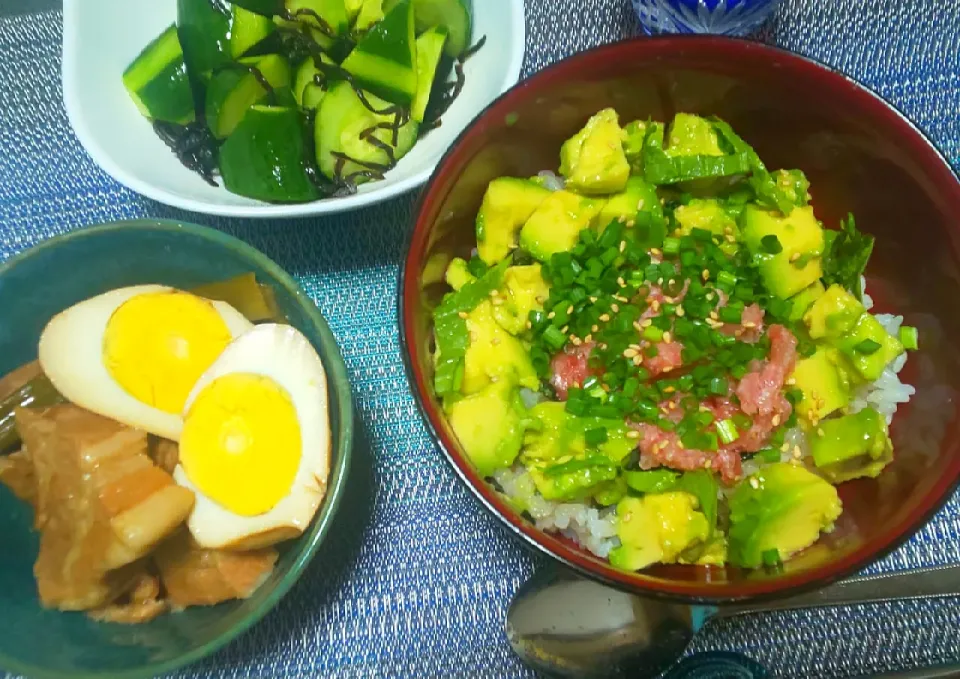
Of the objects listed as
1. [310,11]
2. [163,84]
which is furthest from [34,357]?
[310,11]

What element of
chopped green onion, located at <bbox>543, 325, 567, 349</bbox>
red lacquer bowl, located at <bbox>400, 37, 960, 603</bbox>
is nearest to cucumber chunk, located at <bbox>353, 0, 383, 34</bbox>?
red lacquer bowl, located at <bbox>400, 37, 960, 603</bbox>

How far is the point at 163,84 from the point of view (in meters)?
1.25

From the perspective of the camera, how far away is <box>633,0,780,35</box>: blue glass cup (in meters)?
1.20

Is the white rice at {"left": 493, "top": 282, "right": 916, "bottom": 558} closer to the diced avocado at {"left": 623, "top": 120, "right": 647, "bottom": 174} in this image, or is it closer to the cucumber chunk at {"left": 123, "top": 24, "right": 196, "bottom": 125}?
the diced avocado at {"left": 623, "top": 120, "right": 647, "bottom": 174}

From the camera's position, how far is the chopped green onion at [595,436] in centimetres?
93

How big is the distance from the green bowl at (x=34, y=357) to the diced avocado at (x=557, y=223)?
0.99 ft

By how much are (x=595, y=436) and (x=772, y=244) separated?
34 centimetres

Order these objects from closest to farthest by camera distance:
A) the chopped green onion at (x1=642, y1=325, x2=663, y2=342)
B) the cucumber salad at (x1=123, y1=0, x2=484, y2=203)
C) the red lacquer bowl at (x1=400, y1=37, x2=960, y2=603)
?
the red lacquer bowl at (x1=400, y1=37, x2=960, y2=603) < the chopped green onion at (x1=642, y1=325, x2=663, y2=342) < the cucumber salad at (x1=123, y1=0, x2=484, y2=203)

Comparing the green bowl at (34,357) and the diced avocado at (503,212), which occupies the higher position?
the diced avocado at (503,212)

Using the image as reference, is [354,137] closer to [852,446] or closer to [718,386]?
[718,386]

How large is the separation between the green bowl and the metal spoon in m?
0.36

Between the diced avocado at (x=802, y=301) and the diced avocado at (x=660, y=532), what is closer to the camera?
the diced avocado at (x=660, y=532)

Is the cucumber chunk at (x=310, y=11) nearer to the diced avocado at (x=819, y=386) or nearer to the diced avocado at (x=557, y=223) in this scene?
the diced avocado at (x=557, y=223)

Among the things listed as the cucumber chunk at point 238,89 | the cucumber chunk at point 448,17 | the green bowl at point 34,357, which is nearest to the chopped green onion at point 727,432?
the green bowl at point 34,357
